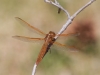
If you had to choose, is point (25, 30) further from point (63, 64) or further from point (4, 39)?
point (63, 64)

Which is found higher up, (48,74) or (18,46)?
(18,46)

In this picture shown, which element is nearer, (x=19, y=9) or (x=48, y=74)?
(x=48, y=74)

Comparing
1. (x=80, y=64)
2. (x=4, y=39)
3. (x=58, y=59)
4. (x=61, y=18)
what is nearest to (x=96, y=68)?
(x=80, y=64)

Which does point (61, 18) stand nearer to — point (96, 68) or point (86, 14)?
point (86, 14)

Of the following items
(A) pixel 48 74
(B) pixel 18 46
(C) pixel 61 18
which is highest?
(C) pixel 61 18

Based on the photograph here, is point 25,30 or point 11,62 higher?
point 25,30

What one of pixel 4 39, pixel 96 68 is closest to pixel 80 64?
pixel 96 68
